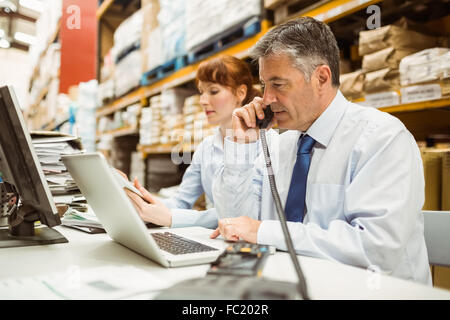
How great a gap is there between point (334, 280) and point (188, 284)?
282 millimetres

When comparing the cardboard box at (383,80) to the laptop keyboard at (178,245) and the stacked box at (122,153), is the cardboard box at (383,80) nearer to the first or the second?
the laptop keyboard at (178,245)

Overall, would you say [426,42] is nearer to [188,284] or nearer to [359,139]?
[359,139]

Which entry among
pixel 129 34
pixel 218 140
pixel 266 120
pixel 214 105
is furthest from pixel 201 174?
pixel 129 34

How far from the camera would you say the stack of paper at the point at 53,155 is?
148 centimetres

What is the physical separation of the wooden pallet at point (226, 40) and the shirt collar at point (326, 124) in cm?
103

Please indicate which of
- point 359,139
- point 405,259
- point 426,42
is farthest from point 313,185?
point 426,42

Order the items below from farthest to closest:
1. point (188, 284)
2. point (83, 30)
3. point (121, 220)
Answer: point (83, 30) < point (121, 220) < point (188, 284)

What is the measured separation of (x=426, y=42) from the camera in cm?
164

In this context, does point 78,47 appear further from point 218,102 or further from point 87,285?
point 87,285

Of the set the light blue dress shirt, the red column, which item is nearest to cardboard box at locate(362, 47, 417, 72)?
the light blue dress shirt

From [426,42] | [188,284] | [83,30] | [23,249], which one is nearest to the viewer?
[188,284]

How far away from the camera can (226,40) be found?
2.88 m

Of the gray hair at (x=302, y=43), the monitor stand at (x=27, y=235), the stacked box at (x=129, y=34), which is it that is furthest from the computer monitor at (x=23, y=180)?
the stacked box at (x=129, y=34)

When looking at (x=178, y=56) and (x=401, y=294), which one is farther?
(x=178, y=56)
